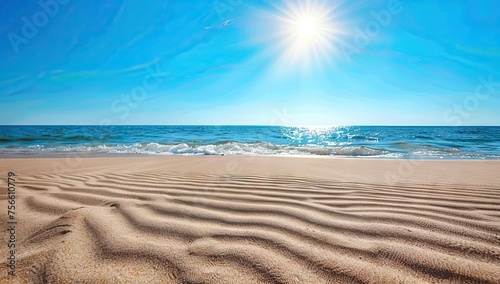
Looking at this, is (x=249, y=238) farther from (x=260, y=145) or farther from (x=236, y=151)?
(x=260, y=145)

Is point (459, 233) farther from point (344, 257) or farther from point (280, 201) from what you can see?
point (280, 201)

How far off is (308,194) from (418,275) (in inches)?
65.9

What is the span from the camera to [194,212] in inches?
84.4

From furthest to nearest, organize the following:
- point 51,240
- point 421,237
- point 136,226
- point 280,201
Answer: point 280,201 < point 136,226 < point 421,237 < point 51,240

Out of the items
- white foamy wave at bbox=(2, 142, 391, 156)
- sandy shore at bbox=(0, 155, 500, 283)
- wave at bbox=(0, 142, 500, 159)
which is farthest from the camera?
white foamy wave at bbox=(2, 142, 391, 156)

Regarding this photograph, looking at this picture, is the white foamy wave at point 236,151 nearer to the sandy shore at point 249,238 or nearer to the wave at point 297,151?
the wave at point 297,151

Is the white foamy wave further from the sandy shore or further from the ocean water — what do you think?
the sandy shore

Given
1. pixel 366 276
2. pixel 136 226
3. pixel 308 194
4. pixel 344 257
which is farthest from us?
pixel 308 194

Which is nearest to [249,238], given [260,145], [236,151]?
[236,151]

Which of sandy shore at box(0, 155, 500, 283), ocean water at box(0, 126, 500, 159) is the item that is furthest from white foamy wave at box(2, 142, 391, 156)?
sandy shore at box(0, 155, 500, 283)

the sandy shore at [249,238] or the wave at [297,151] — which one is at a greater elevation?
the sandy shore at [249,238]

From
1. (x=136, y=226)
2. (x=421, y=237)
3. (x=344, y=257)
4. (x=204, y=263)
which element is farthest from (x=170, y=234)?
(x=421, y=237)

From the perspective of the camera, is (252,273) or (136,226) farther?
(136,226)

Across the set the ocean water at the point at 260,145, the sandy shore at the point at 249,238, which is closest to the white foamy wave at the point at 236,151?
the ocean water at the point at 260,145
